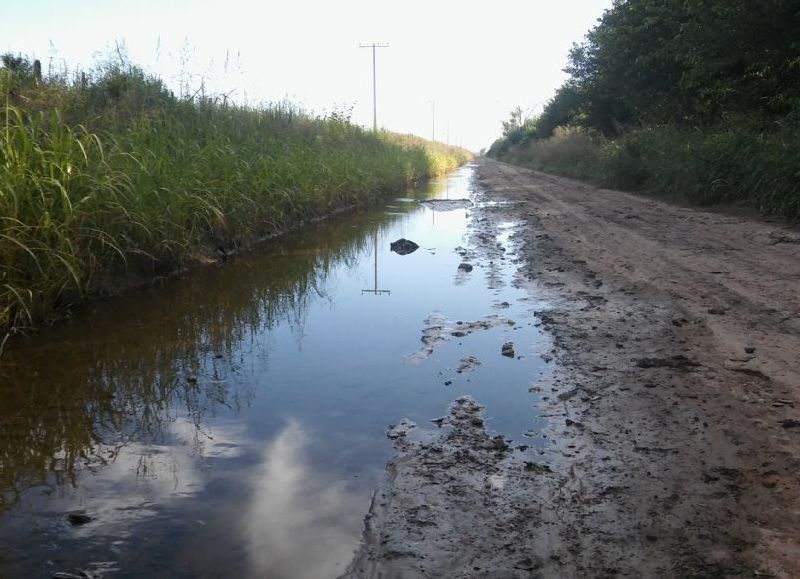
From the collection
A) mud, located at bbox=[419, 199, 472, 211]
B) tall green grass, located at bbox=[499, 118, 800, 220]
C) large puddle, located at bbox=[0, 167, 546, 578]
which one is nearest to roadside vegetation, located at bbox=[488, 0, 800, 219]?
tall green grass, located at bbox=[499, 118, 800, 220]

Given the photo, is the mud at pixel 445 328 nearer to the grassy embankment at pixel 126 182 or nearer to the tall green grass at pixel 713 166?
the grassy embankment at pixel 126 182

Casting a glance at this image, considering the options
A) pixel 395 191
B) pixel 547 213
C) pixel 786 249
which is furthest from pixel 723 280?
pixel 395 191

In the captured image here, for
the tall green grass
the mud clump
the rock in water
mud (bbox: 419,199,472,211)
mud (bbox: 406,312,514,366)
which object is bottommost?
the mud clump

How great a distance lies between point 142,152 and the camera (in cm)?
628

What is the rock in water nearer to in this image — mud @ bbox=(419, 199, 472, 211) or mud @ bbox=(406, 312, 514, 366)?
mud @ bbox=(406, 312, 514, 366)

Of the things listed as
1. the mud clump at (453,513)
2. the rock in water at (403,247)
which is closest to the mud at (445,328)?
the mud clump at (453,513)

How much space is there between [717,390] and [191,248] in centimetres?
494

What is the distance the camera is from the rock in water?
Answer: 7.99m

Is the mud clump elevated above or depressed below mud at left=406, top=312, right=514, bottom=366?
below

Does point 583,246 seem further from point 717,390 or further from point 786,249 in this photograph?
point 717,390

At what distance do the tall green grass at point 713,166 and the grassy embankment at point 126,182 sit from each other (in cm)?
699

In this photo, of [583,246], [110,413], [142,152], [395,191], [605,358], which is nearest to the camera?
[110,413]

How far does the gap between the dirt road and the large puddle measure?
18cm

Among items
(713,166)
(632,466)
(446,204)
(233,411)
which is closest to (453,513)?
(632,466)
